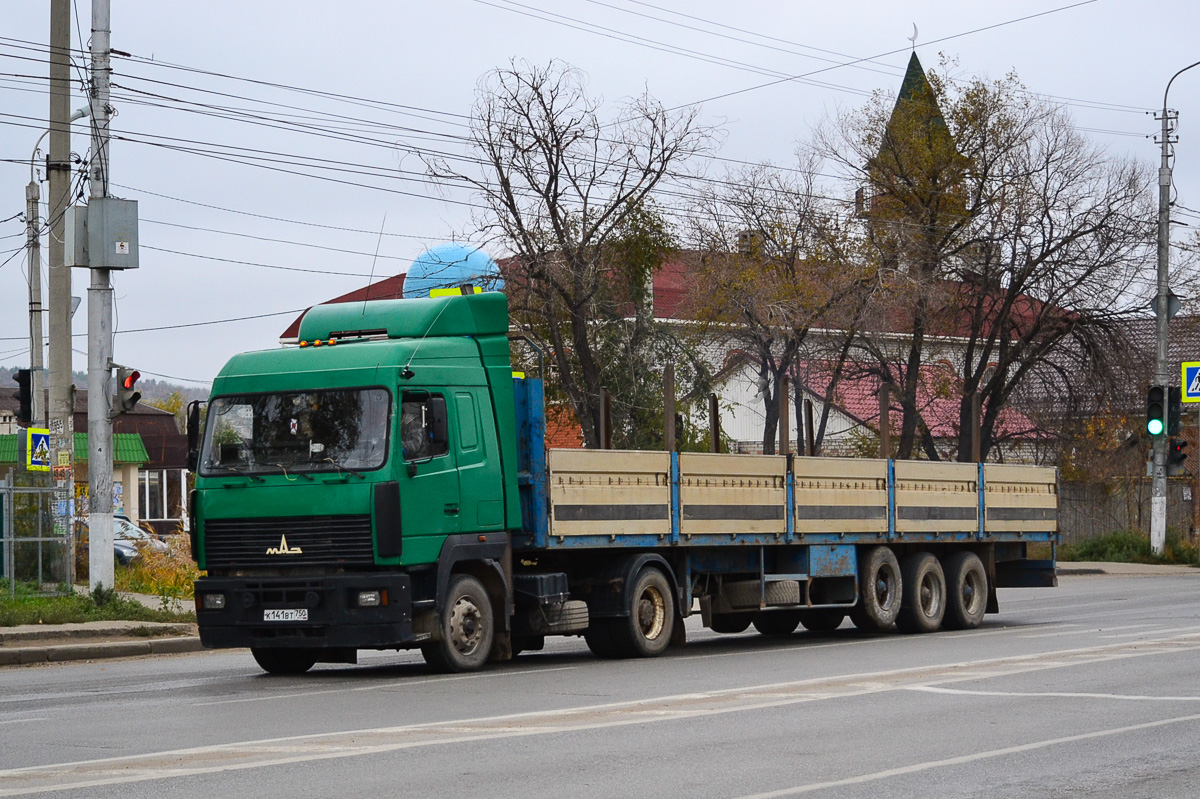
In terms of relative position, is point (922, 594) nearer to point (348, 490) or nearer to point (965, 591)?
point (965, 591)

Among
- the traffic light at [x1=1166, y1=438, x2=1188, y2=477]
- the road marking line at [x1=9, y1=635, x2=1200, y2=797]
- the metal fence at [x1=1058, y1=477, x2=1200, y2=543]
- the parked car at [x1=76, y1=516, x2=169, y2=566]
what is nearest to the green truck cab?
the road marking line at [x1=9, y1=635, x2=1200, y2=797]

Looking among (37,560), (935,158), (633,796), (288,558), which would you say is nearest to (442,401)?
(288,558)

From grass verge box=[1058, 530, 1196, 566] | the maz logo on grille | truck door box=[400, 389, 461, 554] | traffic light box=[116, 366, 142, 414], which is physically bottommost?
grass verge box=[1058, 530, 1196, 566]

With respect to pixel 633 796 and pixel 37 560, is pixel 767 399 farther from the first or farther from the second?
pixel 633 796

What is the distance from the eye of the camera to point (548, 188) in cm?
3331

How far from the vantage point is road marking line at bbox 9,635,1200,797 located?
836cm

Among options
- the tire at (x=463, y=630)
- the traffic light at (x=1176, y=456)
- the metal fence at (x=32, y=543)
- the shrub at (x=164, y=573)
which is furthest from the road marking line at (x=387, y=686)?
the traffic light at (x=1176, y=456)

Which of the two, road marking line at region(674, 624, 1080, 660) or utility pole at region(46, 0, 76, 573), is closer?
road marking line at region(674, 624, 1080, 660)

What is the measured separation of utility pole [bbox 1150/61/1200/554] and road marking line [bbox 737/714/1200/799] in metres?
30.2

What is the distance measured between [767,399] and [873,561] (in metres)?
18.6

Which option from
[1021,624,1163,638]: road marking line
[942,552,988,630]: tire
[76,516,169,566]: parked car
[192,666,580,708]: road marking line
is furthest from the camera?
[76,516,169,566]: parked car

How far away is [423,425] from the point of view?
14133 millimetres

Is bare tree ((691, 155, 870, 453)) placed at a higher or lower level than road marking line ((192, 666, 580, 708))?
higher

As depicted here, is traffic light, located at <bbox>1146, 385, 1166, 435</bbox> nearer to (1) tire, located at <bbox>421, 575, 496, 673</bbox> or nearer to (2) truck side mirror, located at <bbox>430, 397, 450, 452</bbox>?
(1) tire, located at <bbox>421, 575, 496, 673</bbox>
